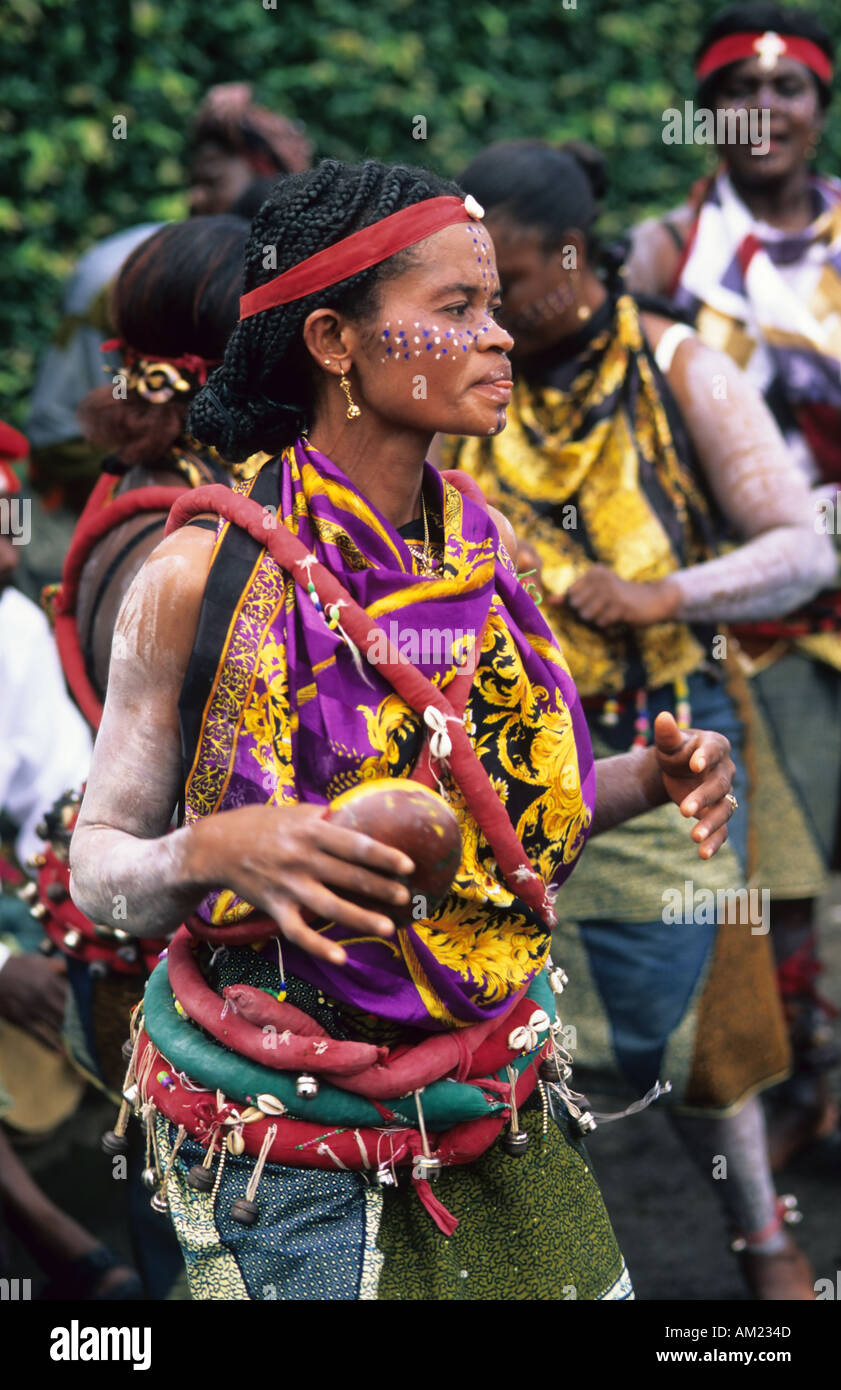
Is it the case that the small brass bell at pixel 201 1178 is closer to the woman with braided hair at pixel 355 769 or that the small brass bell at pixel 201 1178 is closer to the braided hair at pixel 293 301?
the woman with braided hair at pixel 355 769

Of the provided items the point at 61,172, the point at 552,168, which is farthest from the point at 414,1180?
the point at 61,172

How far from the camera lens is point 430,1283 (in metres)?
2.17

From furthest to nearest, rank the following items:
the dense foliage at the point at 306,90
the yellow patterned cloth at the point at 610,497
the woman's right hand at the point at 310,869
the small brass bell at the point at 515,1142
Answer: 1. the dense foliage at the point at 306,90
2. the yellow patterned cloth at the point at 610,497
3. the small brass bell at the point at 515,1142
4. the woman's right hand at the point at 310,869

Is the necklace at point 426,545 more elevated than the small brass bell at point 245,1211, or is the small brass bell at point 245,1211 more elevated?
the necklace at point 426,545

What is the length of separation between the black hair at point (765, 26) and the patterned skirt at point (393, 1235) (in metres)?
3.64

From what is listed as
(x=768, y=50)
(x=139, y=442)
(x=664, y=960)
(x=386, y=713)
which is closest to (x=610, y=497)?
(x=664, y=960)

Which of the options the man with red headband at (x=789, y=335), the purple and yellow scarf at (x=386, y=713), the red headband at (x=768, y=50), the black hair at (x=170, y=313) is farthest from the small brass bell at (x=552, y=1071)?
the red headband at (x=768, y=50)

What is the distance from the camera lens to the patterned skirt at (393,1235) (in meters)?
2.15

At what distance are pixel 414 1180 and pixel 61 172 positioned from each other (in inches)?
181

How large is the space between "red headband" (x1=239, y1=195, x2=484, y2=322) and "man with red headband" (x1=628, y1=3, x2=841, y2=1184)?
260cm

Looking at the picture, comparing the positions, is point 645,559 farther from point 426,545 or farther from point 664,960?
point 426,545

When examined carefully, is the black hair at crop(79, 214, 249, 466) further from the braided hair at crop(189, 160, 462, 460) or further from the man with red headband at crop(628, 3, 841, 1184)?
the man with red headband at crop(628, 3, 841, 1184)
